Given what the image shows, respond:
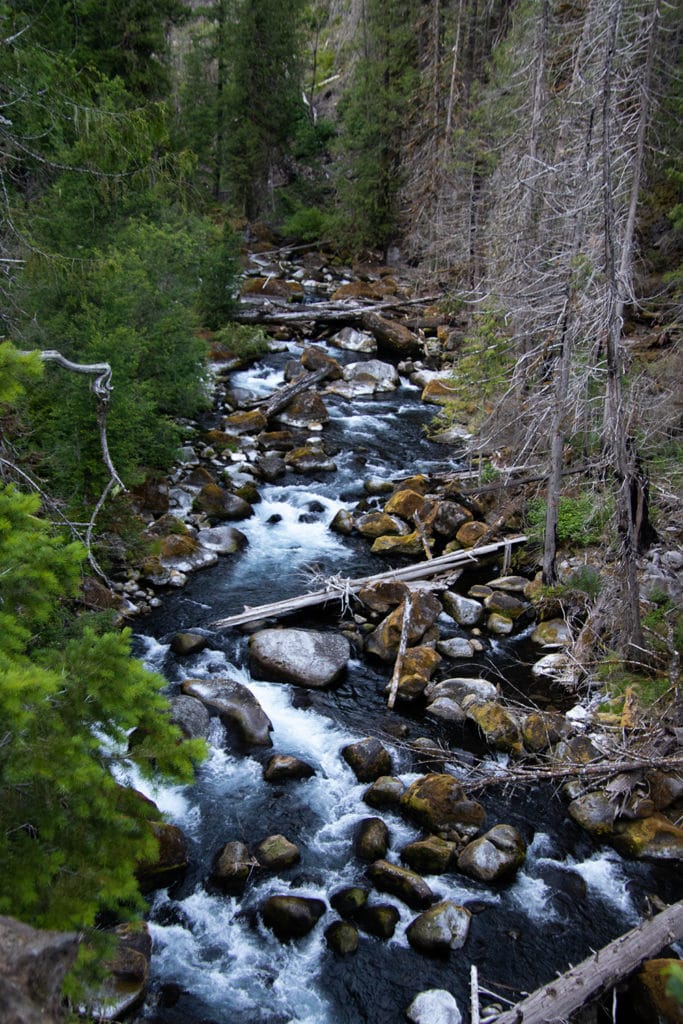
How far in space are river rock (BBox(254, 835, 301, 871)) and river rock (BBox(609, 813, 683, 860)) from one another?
318 centimetres

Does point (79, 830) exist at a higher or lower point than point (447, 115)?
lower

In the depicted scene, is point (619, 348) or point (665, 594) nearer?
point (619, 348)

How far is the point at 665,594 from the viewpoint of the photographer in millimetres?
9375

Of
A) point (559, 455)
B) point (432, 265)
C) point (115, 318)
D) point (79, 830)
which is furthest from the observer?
point (432, 265)

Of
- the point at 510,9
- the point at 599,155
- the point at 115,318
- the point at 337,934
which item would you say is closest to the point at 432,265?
the point at 510,9

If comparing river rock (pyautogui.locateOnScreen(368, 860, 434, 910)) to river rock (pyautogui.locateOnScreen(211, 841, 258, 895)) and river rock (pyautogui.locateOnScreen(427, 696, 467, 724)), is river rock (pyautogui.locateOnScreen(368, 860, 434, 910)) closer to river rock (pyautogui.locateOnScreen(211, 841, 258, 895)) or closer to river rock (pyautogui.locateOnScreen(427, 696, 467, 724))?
river rock (pyautogui.locateOnScreen(211, 841, 258, 895))

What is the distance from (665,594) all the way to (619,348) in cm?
369

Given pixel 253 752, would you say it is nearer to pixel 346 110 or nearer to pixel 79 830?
pixel 79 830

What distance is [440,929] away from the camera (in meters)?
6.10

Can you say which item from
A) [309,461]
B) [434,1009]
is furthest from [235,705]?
[309,461]

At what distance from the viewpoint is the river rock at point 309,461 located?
1523cm

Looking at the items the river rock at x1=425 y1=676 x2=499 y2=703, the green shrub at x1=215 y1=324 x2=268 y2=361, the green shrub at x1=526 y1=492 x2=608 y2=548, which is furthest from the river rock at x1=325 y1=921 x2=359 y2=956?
the green shrub at x1=215 y1=324 x2=268 y2=361

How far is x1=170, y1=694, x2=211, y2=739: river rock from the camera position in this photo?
797 centimetres

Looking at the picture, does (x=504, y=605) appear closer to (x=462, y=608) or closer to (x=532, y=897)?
(x=462, y=608)
